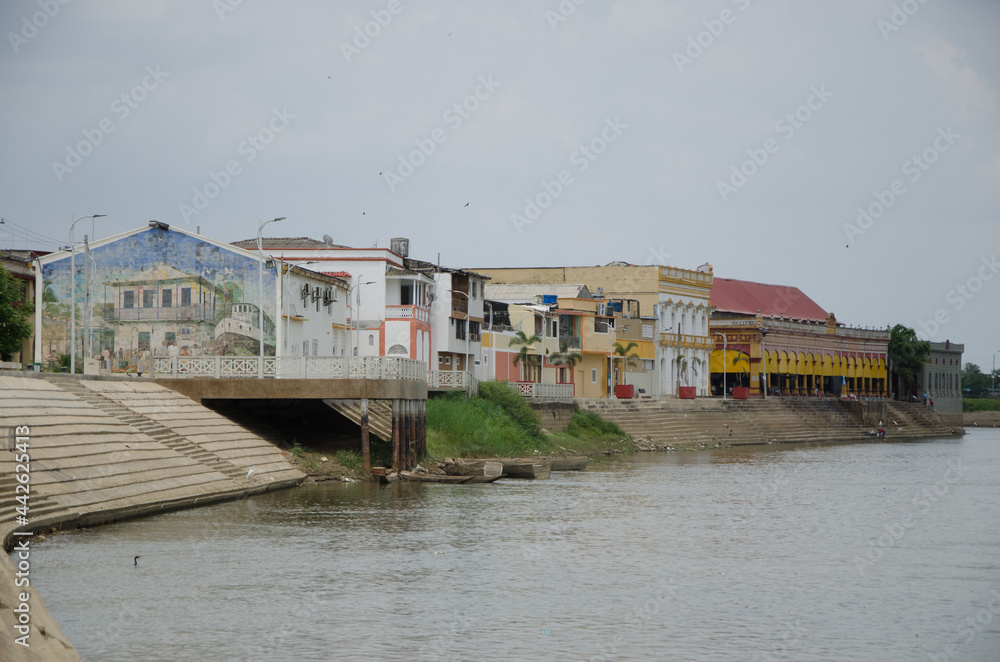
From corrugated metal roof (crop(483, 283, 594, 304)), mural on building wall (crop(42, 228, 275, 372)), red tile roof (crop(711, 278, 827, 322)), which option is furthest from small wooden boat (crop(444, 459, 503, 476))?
red tile roof (crop(711, 278, 827, 322))

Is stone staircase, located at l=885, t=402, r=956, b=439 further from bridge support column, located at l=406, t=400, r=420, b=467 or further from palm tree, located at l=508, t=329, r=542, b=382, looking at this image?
bridge support column, located at l=406, t=400, r=420, b=467

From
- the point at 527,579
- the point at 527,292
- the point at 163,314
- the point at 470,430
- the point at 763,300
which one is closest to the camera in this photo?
the point at 527,579

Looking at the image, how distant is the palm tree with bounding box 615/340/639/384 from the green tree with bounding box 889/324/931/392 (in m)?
48.7

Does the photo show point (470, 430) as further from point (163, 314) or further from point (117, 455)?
point (117, 455)

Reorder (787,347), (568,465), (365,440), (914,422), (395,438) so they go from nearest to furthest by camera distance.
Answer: (365,440) < (395,438) < (568,465) < (787,347) < (914,422)

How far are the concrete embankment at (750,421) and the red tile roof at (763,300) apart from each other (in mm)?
13522

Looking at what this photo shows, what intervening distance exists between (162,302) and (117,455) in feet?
62.8

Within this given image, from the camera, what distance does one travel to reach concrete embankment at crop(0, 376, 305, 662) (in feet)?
94.9

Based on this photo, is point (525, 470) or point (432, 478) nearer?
point (432, 478)

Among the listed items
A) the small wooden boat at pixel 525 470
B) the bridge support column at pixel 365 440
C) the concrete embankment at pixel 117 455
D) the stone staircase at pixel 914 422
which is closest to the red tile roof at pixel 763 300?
the stone staircase at pixel 914 422

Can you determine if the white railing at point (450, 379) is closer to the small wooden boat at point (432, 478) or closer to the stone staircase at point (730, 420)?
the small wooden boat at point (432, 478)

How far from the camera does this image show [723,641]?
20203 millimetres

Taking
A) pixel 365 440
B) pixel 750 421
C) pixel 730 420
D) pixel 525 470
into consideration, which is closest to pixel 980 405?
pixel 750 421

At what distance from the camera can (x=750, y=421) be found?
91.3m
